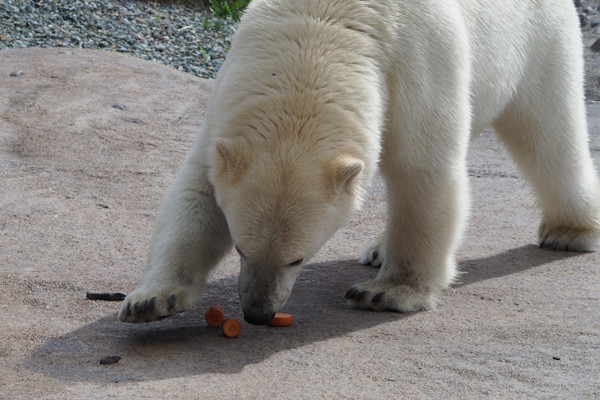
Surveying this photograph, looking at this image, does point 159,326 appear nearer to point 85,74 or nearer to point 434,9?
point 434,9

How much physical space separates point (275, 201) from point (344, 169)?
0.27 m

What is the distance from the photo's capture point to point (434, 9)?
3619 mm

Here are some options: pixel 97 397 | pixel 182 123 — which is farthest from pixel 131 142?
pixel 97 397

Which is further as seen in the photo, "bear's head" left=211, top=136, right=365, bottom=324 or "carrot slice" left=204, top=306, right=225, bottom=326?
"carrot slice" left=204, top=306, right=225, bottom=326

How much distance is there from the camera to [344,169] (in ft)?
10.3

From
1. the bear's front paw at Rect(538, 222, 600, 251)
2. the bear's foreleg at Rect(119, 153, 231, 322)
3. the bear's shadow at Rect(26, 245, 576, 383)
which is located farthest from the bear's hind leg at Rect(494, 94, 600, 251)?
the bear's foreleg at Rect(119, 153, 231, 322)

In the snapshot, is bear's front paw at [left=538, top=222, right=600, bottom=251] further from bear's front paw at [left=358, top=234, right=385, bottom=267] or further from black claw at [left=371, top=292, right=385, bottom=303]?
black claw at [left=371, top=292, right=385, bottom=303]

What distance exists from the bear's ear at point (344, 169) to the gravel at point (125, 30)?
6.07m

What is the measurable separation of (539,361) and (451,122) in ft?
3.31

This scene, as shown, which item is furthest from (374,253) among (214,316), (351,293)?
(214,316)

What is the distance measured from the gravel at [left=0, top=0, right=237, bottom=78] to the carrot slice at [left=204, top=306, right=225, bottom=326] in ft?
19.1

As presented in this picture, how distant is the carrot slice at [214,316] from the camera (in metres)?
3.48

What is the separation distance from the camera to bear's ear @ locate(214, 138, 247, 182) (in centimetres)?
315

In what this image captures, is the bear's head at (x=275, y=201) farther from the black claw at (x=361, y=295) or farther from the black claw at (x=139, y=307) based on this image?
the black claw at (x=361, y=295)
